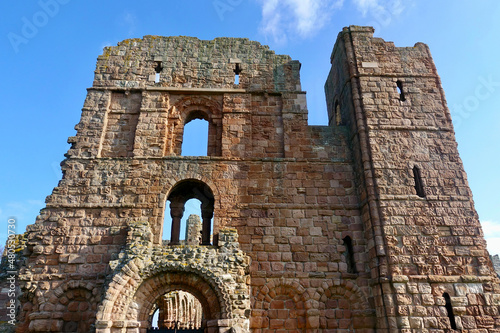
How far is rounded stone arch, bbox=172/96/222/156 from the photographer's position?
34.0 feet

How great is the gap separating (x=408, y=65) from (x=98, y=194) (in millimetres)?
10359

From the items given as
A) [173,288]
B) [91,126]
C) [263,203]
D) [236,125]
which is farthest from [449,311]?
[91,126]

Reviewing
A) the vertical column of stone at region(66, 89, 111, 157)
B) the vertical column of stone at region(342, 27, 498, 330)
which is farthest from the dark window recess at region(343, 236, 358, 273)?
the vertical column of stone at region(66, 89, 111, 157)

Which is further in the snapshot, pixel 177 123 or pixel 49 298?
pixel 177 123

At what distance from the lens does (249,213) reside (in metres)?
9.13

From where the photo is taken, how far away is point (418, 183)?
9109mm

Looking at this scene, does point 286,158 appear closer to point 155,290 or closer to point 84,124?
point 155,290

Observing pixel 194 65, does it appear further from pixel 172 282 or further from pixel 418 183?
pixel 418 183

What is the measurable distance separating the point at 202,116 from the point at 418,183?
22.5 ft

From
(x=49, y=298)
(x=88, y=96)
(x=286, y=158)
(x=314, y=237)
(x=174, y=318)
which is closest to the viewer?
(x=49, y=298)

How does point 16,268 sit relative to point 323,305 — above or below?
above

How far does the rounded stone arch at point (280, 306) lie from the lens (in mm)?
8031

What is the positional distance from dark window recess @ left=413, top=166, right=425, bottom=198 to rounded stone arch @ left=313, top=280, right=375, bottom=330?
120 inches

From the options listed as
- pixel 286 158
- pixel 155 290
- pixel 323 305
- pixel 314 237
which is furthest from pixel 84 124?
pixel 323 305
